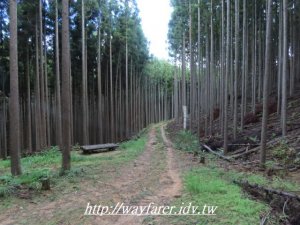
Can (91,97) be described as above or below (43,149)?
above

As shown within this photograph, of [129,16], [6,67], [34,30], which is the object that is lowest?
[6,67]

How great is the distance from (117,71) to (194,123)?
813cm

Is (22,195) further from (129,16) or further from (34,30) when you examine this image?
(129,16)

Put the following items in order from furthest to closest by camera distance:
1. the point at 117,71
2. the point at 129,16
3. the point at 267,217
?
the point at 117,71, the point at 129,16, the point at 267,217

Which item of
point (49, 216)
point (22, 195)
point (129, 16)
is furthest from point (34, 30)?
point (49, 216)

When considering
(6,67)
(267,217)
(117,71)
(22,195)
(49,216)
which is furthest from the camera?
(117,71)

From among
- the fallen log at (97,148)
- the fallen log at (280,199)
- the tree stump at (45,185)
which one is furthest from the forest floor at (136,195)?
the fallen log at (97,148)

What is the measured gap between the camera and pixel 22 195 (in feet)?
23.7

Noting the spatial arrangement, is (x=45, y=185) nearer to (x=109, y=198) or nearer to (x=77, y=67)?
(x=109, y=198)

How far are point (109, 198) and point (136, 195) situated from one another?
20.5 inches

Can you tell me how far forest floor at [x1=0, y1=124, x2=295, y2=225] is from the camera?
5020 millimetres

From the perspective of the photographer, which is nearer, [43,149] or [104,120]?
[43,149]

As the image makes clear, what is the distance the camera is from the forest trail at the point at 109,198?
5285mm

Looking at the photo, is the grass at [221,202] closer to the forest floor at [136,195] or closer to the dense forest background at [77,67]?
the forest floor at [136,195]
